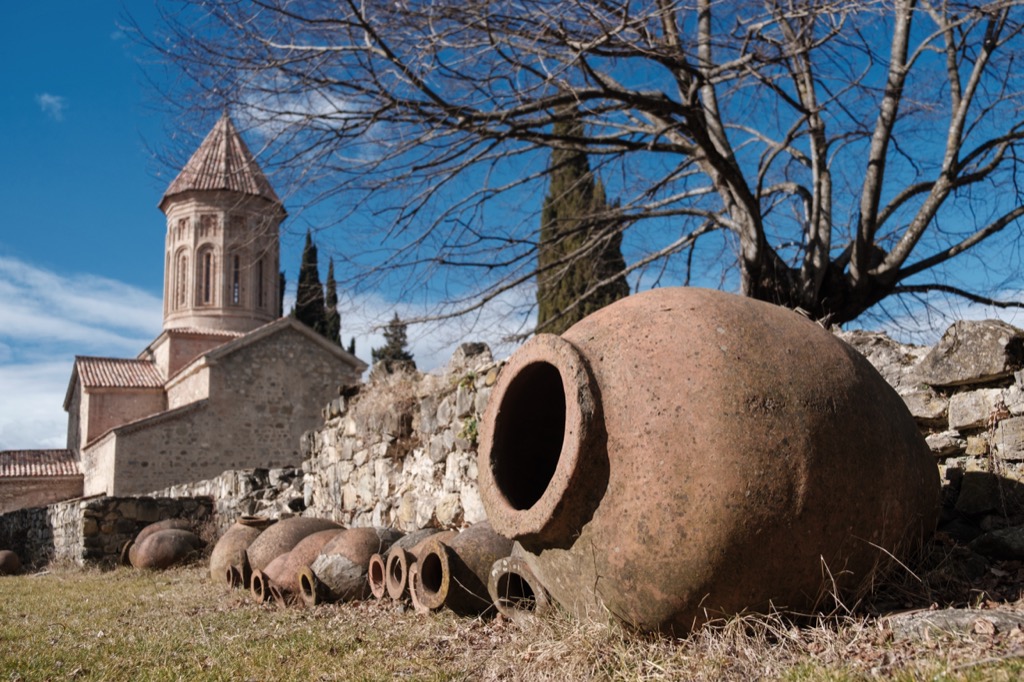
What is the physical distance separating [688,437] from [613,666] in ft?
2.92

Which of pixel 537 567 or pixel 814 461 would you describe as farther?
pixel 537 567

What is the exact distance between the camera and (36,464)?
23359 mm

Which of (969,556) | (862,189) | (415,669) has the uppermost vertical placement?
(862,189)

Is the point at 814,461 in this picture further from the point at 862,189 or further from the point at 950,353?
the point at 862,189

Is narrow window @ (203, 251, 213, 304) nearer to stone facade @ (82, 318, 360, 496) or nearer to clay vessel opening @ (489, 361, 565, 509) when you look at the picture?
stone facade @ (82, 318, 360, 496)

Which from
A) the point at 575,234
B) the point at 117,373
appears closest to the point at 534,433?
the point at 575,234

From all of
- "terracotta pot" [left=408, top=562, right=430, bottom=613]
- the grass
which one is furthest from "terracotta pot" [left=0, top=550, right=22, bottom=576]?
"terracotta pot" [left=408, top=562, right=430, bottom=613]

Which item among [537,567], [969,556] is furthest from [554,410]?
[969,556]

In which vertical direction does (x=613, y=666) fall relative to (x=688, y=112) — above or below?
below

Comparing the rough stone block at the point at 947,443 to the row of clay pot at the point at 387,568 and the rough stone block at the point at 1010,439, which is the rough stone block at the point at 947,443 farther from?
the row of clay pot at the point at 387,568

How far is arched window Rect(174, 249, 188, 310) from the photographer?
87.1 feet

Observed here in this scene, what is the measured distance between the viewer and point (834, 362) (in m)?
3.38

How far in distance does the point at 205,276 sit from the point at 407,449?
2078 centimetres

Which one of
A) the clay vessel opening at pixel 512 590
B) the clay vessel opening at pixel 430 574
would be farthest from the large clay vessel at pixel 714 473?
the clay vessel opening at pixel 430 574
